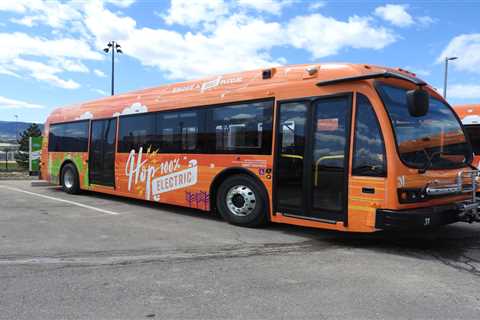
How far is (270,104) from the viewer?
6578mm

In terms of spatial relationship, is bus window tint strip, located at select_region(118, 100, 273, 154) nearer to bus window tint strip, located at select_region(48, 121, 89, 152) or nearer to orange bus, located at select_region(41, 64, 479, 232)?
orange bus, located at select_region(41, 64, 479, 232)

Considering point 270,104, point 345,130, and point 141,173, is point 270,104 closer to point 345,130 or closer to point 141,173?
point 345,130

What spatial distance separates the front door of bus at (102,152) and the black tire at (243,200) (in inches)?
163

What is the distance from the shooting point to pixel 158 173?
867 centimetres

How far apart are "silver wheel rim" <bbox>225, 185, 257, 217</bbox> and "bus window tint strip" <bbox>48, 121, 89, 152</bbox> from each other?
590cm

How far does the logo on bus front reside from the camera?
7.93m

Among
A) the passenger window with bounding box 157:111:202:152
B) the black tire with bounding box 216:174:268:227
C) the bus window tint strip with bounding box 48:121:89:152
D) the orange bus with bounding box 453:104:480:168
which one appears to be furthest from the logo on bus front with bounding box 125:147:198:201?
the orange bus with bounding box 453:104:480:168

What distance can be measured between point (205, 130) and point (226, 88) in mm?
942

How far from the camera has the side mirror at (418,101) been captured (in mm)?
5043

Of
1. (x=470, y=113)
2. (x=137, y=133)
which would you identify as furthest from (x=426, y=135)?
(x=137, y=133)

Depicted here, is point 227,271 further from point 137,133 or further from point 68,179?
point 68,179

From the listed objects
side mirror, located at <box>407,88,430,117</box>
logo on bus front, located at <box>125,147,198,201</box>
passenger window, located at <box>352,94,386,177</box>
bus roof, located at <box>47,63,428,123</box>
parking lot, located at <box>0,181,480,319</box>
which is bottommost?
parking lot, located at <box>0,181,480,319</box>

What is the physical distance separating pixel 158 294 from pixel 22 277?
1.66m

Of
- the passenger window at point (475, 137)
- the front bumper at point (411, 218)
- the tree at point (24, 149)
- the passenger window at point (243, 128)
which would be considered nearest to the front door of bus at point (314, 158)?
the passenger window at point (243, 128)
